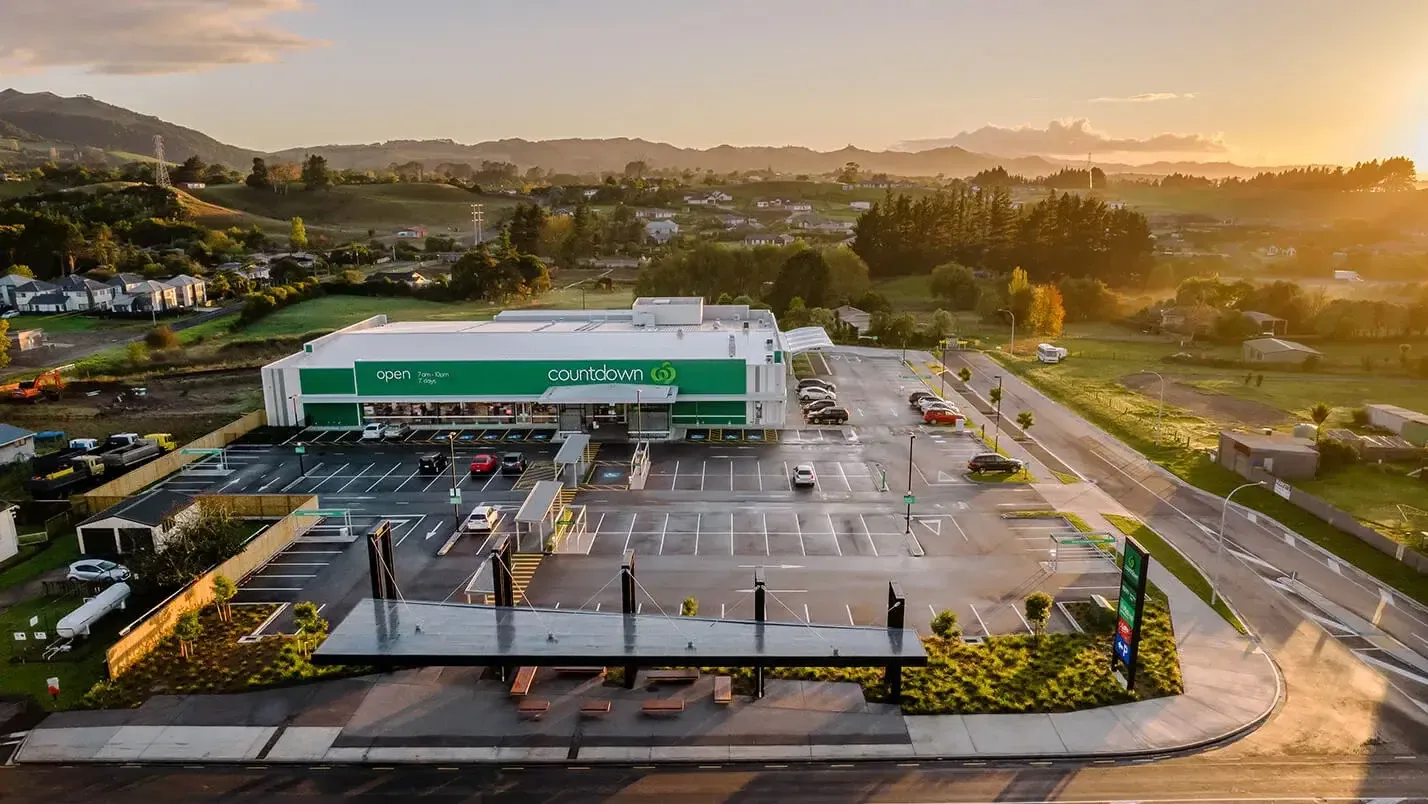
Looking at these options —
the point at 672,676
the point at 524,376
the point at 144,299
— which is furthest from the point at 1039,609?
the point at 144,299

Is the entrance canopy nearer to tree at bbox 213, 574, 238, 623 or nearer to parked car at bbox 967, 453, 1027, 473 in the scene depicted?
parked car at bbox 967, 453, 1027, 473

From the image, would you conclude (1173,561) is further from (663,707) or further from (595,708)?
(595,708)

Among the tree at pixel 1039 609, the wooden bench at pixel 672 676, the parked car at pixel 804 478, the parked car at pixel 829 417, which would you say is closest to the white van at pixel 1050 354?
the parked car at pixel 829 417

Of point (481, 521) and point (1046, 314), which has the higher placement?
point (1046, 314)

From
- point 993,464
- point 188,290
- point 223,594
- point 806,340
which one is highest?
point 188,290

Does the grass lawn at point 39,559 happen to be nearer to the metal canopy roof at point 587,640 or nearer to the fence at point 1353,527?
the metal canopy roof at point 587,640

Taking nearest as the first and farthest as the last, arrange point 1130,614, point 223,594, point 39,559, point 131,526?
point 1130,614 < point 223,594 < point 131,526 < point 39,559

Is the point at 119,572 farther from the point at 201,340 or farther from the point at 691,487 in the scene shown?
the point at 201,340

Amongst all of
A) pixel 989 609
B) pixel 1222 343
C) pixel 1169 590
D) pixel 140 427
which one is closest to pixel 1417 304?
pixel 1222 343
